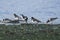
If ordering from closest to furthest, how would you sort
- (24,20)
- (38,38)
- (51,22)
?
(38,38), (24,20), (51,22)

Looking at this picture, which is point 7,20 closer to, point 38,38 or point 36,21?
point 36,21

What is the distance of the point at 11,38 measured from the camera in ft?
83.9

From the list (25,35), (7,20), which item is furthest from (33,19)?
(25,35)

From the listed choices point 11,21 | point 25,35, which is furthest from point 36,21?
point 25,35

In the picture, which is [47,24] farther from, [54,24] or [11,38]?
[11,38]

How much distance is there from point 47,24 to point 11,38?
48.9 ft

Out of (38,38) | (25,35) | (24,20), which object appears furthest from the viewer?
(24,20)

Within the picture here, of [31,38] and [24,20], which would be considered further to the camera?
[24,20]

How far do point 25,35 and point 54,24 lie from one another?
1469 cm

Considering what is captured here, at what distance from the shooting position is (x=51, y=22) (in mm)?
39406

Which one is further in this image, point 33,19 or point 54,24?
point 54,24

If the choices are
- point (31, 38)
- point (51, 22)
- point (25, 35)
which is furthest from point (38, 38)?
point (51, 22)

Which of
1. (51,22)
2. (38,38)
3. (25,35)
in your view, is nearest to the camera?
(38,38)

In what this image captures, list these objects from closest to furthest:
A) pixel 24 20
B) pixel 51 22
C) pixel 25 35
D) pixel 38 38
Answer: pixel 38 38
pixel 25 35
pixel 24 20
pixel 51 22
